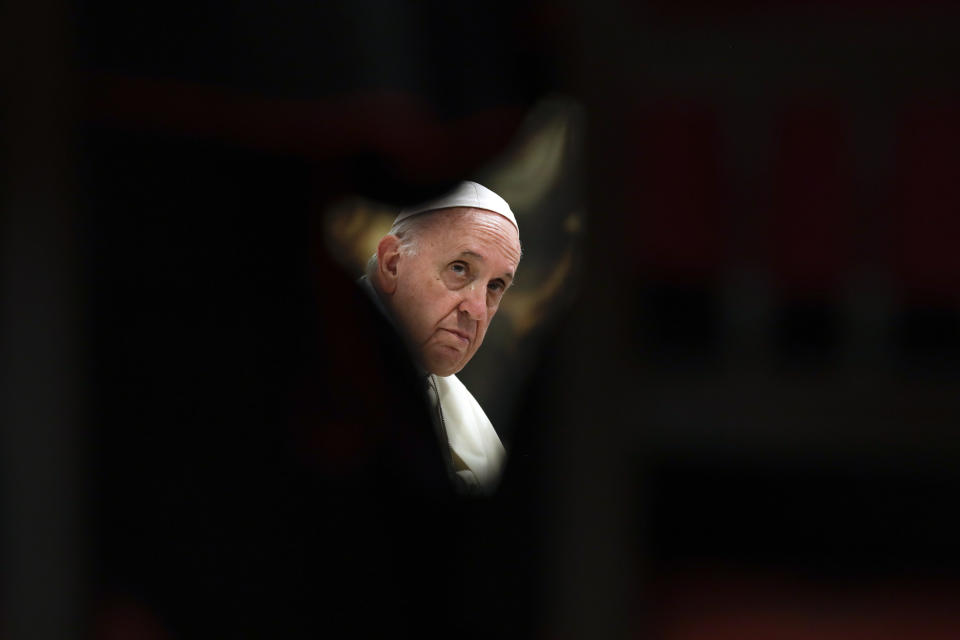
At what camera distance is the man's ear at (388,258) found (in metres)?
0.08

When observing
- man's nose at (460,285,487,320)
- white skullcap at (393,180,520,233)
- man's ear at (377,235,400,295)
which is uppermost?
white skullcap at (393,180,520,233)

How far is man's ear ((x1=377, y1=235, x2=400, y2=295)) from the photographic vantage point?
82 millimetres

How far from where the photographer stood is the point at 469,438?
3.4 inches

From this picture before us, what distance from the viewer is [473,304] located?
0.27 feet

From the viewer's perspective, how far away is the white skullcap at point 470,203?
0.08 metres

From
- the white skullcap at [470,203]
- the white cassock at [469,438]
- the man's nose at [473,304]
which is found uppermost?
the white skullcap at [470,203]

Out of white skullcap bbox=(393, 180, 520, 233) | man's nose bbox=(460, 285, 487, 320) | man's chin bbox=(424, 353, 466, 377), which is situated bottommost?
man's chin bbox=(424, 353, 466, 377)

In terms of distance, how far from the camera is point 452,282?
82mm

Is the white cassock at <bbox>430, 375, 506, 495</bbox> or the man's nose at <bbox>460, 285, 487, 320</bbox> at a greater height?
the man's nose at <bbox>460, 285, 487, 320</bbox>

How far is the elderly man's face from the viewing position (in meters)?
0.08

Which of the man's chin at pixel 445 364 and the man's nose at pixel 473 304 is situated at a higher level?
the man's nose at pixel 473 304

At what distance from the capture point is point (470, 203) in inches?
3.4

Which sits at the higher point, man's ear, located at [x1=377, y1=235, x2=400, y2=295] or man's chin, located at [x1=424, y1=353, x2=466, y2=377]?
man's ear, located at [x1=377, y1=235, x2=400, y2=295]

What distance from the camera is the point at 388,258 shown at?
83 millimetres
